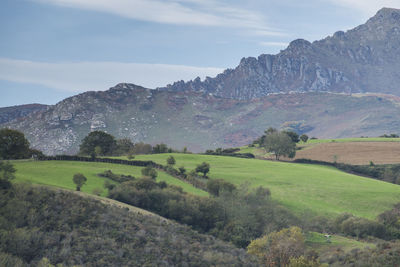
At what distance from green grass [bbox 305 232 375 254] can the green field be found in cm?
2348

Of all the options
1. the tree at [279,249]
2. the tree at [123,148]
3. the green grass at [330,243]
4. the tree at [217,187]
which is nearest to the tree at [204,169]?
the tree at [217,187]

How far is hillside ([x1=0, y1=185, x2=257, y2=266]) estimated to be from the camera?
1831 inches

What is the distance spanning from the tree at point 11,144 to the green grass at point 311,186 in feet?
101

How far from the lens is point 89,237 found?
168 ft

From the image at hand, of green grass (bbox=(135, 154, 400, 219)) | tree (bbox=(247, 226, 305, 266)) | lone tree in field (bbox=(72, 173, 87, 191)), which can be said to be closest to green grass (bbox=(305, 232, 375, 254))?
tree (bbox=(247, 226, 305, 266))

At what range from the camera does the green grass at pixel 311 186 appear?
8769cm

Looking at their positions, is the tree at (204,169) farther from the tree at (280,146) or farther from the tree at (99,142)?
the tree at (280,146)

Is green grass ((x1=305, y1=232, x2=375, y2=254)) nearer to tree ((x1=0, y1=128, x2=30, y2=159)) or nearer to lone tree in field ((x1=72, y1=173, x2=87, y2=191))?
lone tree in field ((x1=72, y1=173, x2=87, y2=191))

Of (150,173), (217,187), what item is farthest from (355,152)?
(150,173)

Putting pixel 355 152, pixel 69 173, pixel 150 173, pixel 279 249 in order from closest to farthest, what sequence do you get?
pixel 279 249
pixel 69 173
pixel 150 173
pixel 355 152

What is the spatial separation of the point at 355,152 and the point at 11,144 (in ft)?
352

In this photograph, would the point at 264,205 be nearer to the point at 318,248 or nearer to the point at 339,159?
the point at 318,248

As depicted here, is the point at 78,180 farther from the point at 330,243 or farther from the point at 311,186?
the point at 311,186

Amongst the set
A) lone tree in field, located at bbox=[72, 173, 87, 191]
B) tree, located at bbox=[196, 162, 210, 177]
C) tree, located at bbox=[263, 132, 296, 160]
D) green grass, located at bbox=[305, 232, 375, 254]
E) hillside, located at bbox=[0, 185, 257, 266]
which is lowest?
green grass, located at bbox=[305, 232, 375, 254]
